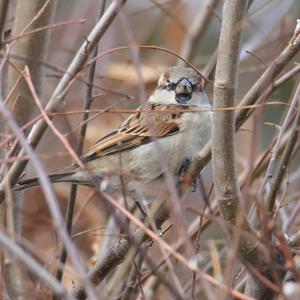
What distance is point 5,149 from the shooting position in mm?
3799

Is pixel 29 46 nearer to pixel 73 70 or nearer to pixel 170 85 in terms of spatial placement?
pixel 73 70

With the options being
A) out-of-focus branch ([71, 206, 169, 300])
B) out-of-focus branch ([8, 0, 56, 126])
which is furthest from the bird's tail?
out-of-focus branch ([71, 206, 169, 300])

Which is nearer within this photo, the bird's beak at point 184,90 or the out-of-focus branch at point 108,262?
the out-of-focus branch at point 108,262

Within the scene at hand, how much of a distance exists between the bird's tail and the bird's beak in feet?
3.03

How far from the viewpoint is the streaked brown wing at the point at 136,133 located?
4602 millimetres

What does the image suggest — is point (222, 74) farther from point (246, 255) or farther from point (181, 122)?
point (181, 122)

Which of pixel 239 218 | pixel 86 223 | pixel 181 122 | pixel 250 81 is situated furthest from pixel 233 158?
pixel 250 81

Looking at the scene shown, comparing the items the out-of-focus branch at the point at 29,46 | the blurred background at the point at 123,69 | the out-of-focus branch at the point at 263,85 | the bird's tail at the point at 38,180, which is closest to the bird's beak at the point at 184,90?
the blurred background at the point at 123,69

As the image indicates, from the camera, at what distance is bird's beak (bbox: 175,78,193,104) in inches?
188

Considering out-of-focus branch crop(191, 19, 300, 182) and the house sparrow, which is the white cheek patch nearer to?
the house sparrow

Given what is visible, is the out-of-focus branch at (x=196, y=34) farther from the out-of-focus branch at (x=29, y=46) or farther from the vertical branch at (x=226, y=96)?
the vertical branch at (x=226, y=96)

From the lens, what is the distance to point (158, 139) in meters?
4.39

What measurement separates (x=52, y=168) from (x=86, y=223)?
622 millimetres

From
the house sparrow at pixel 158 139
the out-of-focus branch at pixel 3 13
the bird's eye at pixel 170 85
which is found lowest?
the house sparrow at pixel 158 139
